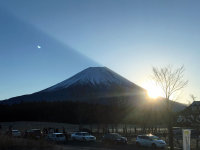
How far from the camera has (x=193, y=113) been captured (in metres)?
22.9

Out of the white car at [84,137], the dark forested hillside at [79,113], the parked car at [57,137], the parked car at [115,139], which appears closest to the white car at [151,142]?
the parked car at [115,139]

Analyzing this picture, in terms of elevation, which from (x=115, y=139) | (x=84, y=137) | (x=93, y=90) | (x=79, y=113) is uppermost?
(x=93, y=90)

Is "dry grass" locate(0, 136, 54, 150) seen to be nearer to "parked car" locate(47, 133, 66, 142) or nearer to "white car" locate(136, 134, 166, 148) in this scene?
"white car" locate(136, 134, 166, 148)

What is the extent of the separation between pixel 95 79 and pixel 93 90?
61.5 feet

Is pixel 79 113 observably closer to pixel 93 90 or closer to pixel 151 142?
pixel 151 142

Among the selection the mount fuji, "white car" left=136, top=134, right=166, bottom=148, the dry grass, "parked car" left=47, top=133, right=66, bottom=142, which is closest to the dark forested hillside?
the mount fuji

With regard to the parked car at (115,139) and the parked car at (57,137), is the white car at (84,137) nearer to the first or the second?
the parked car at (115,139)

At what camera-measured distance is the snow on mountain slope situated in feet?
490

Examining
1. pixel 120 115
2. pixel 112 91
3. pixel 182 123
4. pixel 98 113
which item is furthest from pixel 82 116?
pixel 112 91

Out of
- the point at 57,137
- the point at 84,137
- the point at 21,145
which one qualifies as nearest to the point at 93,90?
the point at 84,137

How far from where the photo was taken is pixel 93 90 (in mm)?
136875

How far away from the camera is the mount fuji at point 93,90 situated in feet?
398

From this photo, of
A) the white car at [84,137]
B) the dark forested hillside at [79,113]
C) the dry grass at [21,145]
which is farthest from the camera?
the dark forested hillside at [79,113]

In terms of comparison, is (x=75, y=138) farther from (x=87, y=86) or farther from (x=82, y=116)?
(x=87, y=86)
